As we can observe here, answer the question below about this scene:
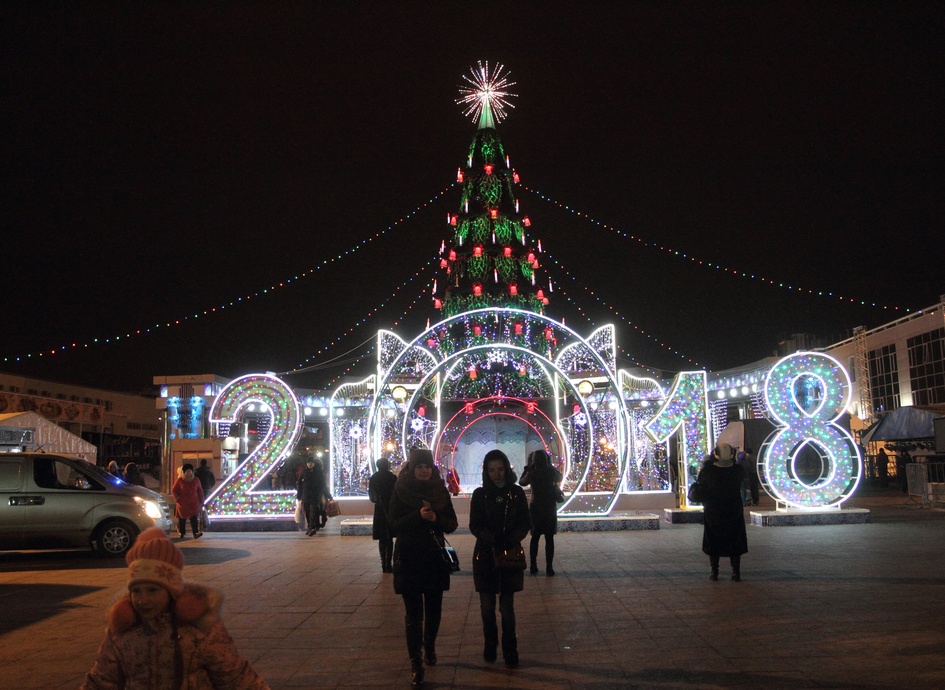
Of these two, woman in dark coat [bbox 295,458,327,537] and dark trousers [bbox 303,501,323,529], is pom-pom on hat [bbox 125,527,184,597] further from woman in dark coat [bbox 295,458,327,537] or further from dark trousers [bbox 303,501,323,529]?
dark trousers [bbox 303,501,323,529]

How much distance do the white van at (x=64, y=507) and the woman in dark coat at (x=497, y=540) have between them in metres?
8.40

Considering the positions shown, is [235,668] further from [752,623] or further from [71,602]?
[71,602]

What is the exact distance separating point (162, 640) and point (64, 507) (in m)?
11.4

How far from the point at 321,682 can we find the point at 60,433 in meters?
18.9

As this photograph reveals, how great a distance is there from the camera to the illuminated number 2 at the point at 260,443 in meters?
17.1

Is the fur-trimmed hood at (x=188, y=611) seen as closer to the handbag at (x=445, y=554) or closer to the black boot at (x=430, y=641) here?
the handbag at (x=445, y=554)

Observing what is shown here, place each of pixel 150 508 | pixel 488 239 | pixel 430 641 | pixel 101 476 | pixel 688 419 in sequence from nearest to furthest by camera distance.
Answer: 1. pixel 430 641
2. pixel 150 508
3. pixel 101 476
4. pixel 688 419
5. pixel 488 239

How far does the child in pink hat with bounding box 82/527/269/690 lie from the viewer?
121 inches

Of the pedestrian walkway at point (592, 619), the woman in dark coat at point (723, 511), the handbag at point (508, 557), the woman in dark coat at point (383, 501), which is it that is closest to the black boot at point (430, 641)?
the pedestrian walkway at point (592, 619)

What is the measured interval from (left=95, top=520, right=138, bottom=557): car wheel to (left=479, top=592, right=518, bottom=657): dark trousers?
8820 millimetres

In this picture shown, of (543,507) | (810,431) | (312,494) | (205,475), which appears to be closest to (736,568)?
(543,507)

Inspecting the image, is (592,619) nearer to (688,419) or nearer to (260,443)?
(688,419)

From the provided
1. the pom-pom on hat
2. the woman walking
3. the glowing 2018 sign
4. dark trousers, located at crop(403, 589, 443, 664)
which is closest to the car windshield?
the woman walking

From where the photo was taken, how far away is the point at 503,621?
6.23m
